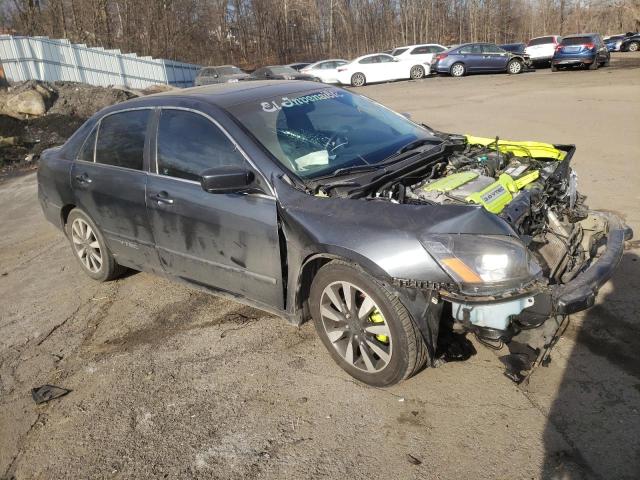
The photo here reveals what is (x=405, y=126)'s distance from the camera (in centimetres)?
434

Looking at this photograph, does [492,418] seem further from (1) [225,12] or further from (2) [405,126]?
(1) [225,12]

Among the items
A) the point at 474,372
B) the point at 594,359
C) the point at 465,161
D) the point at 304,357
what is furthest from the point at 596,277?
the point at 304,357

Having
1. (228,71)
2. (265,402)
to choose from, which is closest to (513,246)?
(265,402)

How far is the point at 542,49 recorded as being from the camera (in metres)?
26.4

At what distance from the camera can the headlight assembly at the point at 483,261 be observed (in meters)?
2.64

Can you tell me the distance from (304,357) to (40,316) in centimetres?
258

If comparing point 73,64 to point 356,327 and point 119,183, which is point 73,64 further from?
point 356,327

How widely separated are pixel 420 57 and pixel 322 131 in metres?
25.8

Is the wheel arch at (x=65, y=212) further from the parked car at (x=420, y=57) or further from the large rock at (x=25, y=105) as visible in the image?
the parked car at (x=420, y=57)

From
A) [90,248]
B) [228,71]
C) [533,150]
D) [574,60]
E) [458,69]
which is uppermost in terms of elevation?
[228,71]

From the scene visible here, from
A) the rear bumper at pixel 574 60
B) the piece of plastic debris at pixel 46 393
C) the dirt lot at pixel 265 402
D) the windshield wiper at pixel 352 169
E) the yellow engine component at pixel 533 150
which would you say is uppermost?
the windshield wiper at pixel 352 169

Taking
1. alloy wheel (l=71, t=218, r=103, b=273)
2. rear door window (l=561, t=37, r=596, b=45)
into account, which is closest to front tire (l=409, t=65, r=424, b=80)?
rear door window (l=561, t=37, r=596, b=45)

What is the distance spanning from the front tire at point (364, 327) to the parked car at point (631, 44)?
4279cm

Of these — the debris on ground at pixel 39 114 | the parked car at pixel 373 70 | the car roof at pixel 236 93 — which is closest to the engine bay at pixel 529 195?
the car roof at pixel 236 93
